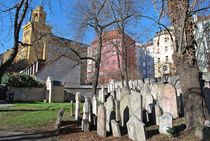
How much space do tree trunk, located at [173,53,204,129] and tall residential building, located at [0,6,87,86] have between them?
7.92m

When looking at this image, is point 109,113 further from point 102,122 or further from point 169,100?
point 169,100

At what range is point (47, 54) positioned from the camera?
118ft

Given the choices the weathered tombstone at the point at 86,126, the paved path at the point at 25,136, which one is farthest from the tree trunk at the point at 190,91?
the paved path at the point at 25,136

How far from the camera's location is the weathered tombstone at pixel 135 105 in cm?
938

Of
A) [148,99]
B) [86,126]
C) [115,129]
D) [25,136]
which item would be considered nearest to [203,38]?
[148,99]

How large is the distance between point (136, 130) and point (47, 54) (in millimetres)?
29419

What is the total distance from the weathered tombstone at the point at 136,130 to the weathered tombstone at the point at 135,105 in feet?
4.09

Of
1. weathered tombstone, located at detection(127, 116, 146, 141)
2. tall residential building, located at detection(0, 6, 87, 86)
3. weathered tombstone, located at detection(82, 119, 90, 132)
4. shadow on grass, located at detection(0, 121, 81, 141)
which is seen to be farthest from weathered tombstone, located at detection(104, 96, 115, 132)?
tall residential building, located at detection(0, 6, 87, 86)

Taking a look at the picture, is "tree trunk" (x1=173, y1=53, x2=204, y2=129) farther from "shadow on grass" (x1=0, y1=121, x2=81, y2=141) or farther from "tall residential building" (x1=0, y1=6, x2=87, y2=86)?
"tall residential building" (x1=0, y1=6, x2=87, y2=86)

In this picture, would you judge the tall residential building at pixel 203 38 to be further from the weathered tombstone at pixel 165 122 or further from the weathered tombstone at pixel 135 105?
the weathered tombstone at pixel 165 122

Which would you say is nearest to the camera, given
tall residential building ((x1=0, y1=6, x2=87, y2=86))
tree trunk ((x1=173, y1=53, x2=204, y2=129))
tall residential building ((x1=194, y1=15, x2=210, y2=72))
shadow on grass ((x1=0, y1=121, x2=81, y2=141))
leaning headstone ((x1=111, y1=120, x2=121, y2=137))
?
tree trunk ((x1=173, y1=53, x2=204, y2=129))

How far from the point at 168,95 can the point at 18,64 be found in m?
56.3

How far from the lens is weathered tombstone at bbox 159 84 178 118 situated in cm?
1092

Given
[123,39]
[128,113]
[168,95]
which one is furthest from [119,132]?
[123,39]
